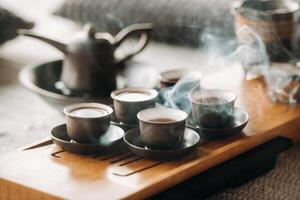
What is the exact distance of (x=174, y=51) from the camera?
6.70 ft

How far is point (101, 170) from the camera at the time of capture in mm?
1133

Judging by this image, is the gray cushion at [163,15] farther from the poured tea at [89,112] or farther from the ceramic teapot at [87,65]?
the poured tea at [89,112]

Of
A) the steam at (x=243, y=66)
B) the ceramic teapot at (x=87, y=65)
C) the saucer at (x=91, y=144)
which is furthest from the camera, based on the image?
the ceramic teapot at (x=87, y=65)

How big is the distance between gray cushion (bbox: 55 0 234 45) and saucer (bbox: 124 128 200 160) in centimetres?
78

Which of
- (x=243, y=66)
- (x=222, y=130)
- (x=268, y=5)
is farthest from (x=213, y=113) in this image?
(x=268, y=5)

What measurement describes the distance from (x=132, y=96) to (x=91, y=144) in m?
0.19

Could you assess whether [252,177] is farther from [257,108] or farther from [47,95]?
[47,95]

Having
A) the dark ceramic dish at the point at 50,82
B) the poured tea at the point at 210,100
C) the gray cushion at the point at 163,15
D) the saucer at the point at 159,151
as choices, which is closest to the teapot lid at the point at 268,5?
the gray cushion at the point at 163,15

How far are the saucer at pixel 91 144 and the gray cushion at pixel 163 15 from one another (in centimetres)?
82

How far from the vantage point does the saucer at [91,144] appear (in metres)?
1.18

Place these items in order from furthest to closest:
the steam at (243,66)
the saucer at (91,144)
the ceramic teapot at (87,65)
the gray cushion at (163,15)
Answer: the gray cushion at (163,15), the ceramic teapot at (87,65), the steam at (243,66), the saucer at (91,144)

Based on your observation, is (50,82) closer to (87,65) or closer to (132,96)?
(87,65)

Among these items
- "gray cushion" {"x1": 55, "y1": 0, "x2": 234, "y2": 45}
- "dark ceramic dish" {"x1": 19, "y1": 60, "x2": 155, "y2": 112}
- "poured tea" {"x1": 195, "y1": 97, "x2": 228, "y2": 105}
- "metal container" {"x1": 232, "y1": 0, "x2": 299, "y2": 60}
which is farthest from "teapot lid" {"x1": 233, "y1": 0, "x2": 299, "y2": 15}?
"poured tea" {"x1": 195, "y1": 97, "x2": 228, "y2": 105}

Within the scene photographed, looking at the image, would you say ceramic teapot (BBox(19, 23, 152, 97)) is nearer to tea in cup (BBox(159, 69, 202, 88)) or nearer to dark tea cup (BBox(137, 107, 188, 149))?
tea in cup (BBox(159, 69, 202, 88))
